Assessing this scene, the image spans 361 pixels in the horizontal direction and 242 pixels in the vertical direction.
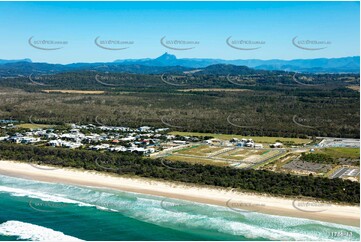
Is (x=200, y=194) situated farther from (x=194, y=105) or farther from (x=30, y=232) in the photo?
(x=194, y=105)

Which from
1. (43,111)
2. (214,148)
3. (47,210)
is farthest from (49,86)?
(47,210)

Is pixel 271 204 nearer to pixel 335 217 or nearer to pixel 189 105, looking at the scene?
pixel 335 217

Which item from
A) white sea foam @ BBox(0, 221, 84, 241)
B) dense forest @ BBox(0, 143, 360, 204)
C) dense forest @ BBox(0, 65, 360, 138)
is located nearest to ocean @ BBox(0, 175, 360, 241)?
white sea foam @ BBox(0, 221, 84, 241)

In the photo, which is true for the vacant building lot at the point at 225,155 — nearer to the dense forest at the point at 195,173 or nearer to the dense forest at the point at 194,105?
the dense forest at the point at 195,173

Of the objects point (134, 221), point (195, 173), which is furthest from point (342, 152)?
point (134, 221)

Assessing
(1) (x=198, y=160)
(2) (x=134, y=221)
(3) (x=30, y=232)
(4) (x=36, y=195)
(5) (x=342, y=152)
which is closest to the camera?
(3) (x=30, y=232)

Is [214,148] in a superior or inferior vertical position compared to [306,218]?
superior
